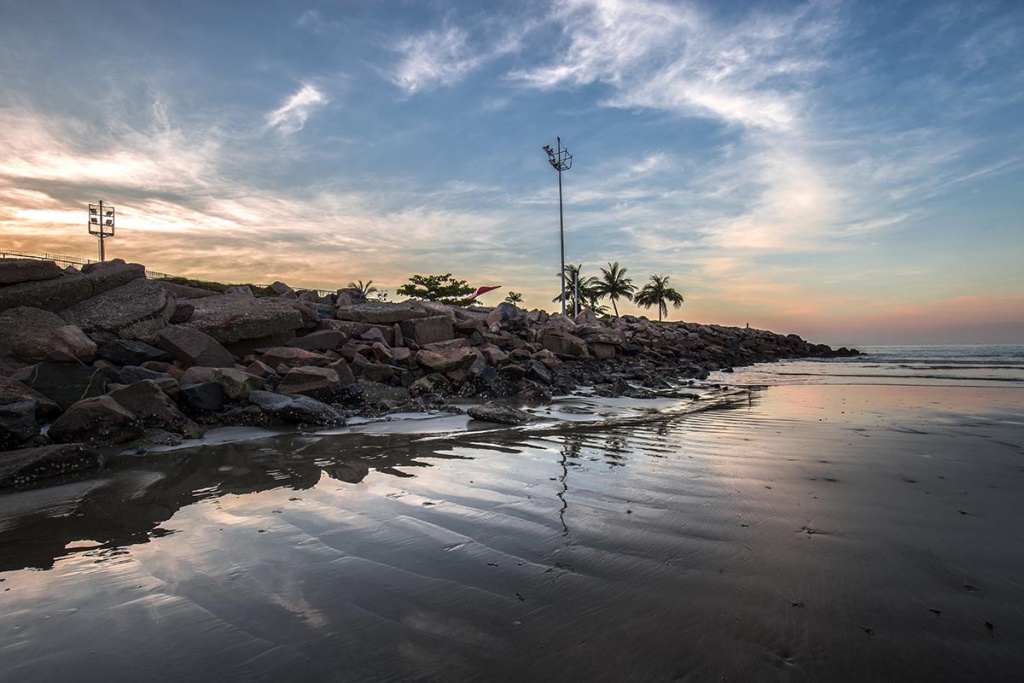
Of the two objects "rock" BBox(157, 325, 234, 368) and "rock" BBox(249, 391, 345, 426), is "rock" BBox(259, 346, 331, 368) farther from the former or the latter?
"rock" BBox(249, 391, 345, 426)

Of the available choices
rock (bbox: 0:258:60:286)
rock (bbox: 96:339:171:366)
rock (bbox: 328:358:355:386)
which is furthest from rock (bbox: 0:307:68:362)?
rock (bbox: 328:358:355:386)

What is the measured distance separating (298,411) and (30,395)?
324 centimetres

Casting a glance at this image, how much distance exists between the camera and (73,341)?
8.64 meters

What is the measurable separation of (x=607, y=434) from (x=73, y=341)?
9027 mm

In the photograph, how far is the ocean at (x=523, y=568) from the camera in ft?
6.30

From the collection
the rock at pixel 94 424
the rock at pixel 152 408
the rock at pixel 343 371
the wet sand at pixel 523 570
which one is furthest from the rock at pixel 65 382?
the rock at pixel 343 371

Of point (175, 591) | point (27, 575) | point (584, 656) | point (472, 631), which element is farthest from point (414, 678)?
point (27, 575)

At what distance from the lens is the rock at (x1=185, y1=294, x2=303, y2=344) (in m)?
11.0

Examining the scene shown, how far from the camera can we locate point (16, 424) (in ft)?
18.2

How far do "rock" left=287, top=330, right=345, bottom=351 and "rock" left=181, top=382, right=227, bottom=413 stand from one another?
13.9ft

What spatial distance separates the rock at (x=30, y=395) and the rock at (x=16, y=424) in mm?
689

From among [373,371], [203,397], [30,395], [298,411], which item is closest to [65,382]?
[30,395]

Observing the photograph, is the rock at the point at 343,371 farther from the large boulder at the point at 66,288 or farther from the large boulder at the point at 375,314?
the large boulder at the point at 66,288

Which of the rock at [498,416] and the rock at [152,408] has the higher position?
the rock at [152,408]
